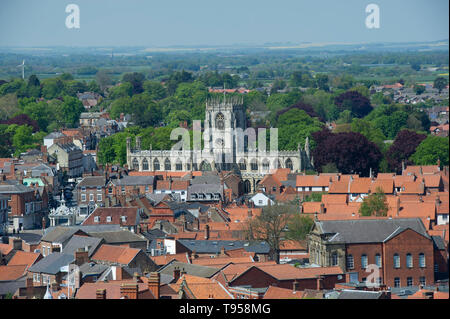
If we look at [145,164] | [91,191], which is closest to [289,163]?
[145,164]

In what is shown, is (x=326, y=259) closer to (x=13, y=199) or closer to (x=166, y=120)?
(x=13, y=199)

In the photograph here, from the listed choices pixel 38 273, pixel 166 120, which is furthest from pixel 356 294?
pixel 166 120

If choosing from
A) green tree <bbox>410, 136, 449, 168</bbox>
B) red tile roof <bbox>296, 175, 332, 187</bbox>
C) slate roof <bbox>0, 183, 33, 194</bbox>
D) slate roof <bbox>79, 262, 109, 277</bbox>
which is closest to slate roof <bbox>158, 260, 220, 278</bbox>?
slate roof <bbox>79, 262, 109, 277</bbox>

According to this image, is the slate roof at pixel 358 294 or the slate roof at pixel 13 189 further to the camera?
the slate roof at pixel 13 189

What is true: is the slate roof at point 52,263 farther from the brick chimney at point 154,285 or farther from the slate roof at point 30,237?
the brick chimney at point 154,285

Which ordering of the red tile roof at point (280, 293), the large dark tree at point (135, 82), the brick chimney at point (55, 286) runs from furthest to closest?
the large dark tree at point (135, 82) < the brick chimney at point (55, 286) < the red tile roof at point (280, 293)

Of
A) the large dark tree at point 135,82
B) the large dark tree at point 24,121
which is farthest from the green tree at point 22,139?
the large dark tree at point 135,82
